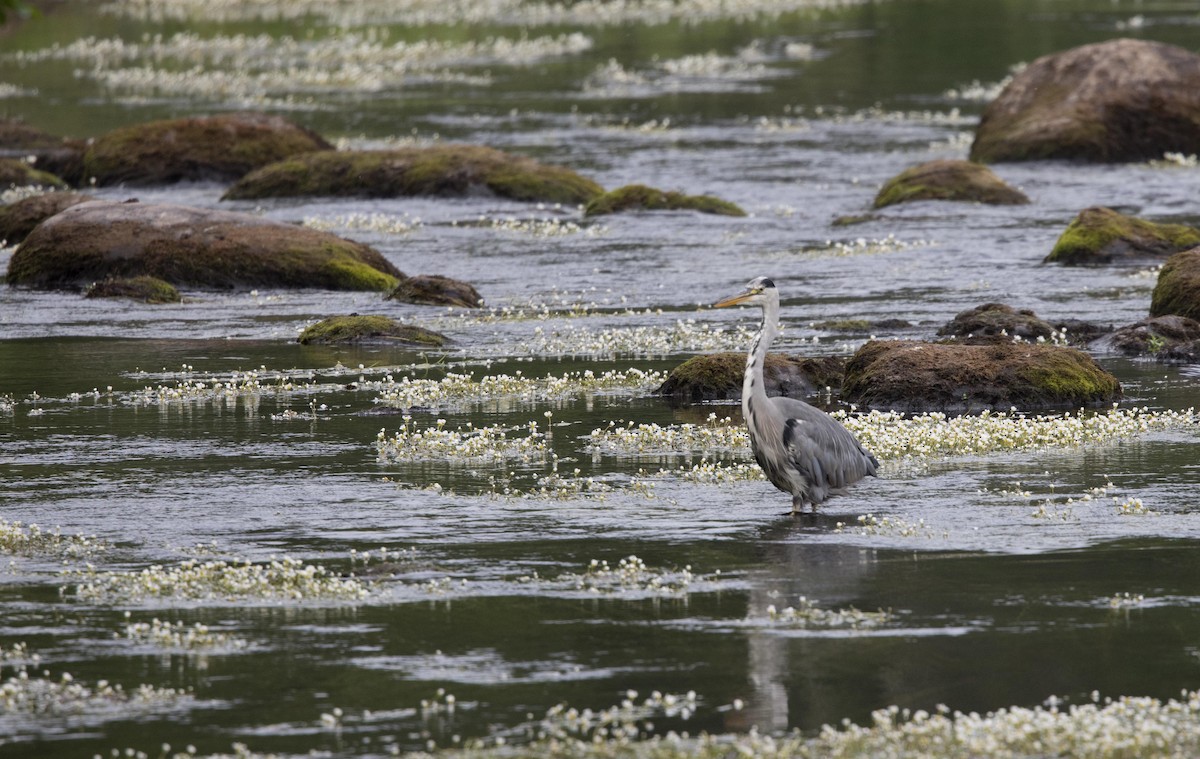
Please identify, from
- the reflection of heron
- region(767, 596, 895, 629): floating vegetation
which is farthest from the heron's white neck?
region(767, 596, 895, 629): floating vegetation

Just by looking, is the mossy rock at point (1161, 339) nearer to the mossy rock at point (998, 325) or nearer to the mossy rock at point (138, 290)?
the mossy rock at point (998, 325)

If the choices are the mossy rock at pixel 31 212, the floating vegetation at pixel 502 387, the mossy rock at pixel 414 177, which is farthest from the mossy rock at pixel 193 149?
the floating vegetation at pixel 502 387

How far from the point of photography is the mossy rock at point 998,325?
2219 centimetres

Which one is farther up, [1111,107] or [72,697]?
[1111,107]

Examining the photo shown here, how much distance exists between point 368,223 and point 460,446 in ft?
63.2

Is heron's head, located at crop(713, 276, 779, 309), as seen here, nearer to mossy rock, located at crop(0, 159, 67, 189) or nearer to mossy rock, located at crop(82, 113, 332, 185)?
mossy rock, located at crop(82, 113, 332, 185)

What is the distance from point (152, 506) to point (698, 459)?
4.59 meters

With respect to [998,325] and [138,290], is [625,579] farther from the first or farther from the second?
[138,290]

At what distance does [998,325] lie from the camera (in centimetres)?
2231

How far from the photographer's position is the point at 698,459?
1644 centimetres

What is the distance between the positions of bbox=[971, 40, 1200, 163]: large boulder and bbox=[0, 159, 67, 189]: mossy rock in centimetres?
2038

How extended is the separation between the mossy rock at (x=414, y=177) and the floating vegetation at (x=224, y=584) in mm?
25436

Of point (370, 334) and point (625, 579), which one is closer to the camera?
point (625, 579)

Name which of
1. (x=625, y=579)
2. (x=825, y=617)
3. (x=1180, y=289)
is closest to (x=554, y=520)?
(x=625, y=579)
